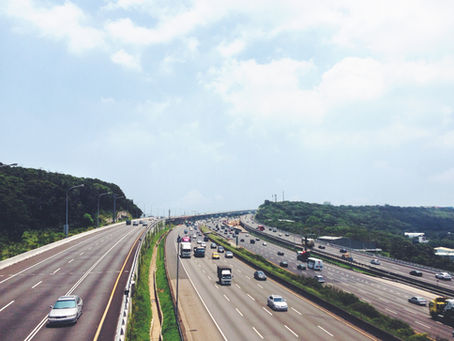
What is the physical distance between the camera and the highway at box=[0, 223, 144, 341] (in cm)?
2588

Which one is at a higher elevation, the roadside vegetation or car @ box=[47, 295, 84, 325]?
car @ box=[47, 295, 84, 325]

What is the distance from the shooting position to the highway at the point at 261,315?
35447 mm

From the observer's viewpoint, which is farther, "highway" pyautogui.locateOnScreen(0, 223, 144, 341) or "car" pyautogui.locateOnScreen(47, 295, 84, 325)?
"car" pyautogui.locateOnScreen(47, 295, 84, 325)

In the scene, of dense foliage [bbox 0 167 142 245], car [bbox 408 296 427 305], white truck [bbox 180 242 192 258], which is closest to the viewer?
car [bbox 408 296 427 305]

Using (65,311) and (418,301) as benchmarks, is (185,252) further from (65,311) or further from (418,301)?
(65,311)

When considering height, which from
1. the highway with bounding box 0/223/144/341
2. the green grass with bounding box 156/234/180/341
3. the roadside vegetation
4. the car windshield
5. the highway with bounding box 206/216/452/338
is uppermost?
the car windshield

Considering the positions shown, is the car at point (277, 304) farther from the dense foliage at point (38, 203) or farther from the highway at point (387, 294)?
the dense foliage at point (38, 203)

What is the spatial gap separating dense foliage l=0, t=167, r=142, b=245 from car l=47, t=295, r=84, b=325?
67.9 metres

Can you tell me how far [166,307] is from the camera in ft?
151

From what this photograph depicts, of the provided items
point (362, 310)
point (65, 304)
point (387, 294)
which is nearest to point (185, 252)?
point (387, 294)

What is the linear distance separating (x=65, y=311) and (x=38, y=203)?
95923 millimetres

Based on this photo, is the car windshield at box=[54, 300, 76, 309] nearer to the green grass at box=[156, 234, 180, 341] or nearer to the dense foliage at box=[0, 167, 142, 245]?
the green grass at box=[156, 234, 180, 341]

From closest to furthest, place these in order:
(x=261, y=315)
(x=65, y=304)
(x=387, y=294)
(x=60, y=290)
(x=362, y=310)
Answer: (x=65, y=304), (x=60, y=290), (x=261, y=315), (x=362, y=310), (x=387, y=294)

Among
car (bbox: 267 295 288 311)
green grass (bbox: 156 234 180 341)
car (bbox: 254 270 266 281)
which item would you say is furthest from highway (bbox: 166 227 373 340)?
green grass (bbox: 156 234 180 341)
